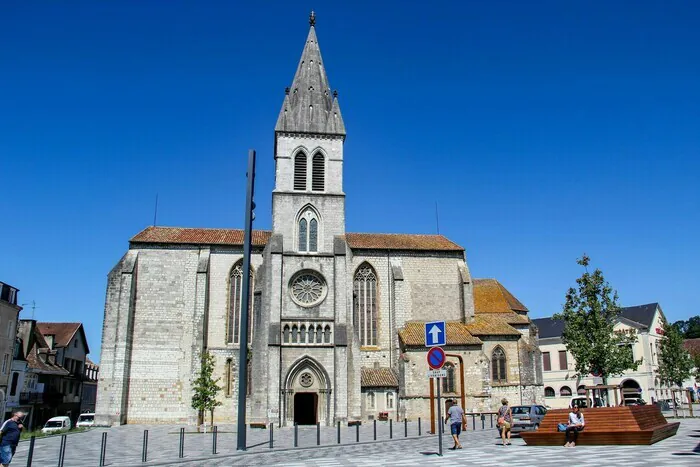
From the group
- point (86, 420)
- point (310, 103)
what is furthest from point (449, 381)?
point (86, 420)

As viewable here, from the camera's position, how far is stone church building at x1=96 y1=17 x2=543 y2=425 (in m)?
40.0

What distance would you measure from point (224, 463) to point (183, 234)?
3145cm

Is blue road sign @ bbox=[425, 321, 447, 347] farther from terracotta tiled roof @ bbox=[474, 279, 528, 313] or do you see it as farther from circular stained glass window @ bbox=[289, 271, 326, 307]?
terracotta tiled roof @ bbox=[474, 279, 528, 313]

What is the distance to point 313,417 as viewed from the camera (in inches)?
1644

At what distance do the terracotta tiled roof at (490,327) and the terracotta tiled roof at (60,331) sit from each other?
133ft

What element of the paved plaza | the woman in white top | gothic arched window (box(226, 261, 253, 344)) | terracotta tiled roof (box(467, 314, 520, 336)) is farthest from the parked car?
the woman in white top

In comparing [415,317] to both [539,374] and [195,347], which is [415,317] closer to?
[539,374]

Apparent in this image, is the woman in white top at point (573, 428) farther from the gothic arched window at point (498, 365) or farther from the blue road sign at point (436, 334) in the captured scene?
the gothic arched window at point (498, 365)

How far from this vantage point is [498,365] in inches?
1795

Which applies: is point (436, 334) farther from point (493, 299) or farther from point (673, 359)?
point (673, 359)

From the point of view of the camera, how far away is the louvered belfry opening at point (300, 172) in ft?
146

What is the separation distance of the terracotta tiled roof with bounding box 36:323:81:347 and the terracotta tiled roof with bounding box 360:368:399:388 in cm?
3338

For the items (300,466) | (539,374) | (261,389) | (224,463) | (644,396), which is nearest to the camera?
(300,466)

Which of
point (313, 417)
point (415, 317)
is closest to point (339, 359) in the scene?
point (313, 417)
